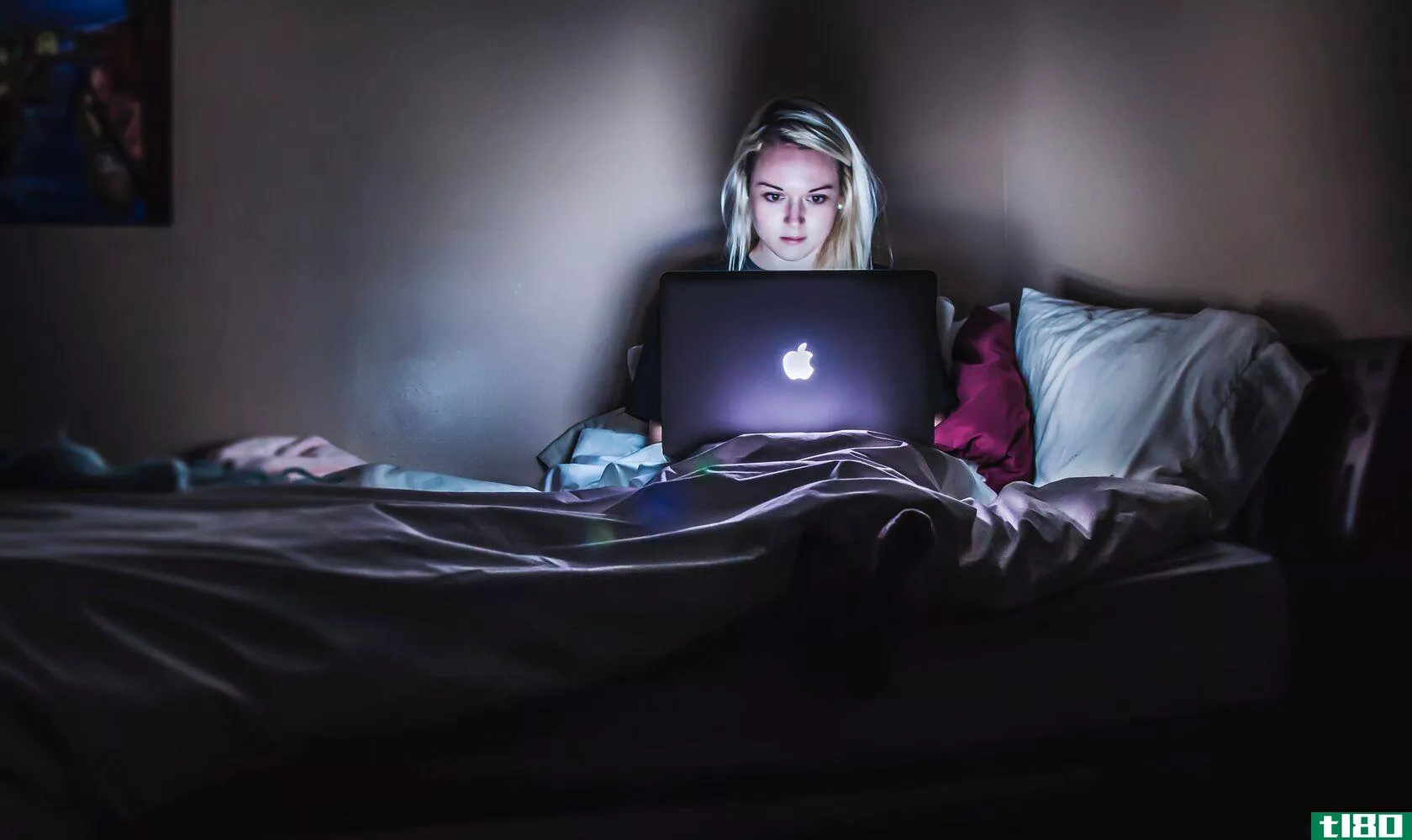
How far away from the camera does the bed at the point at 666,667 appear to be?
693mm

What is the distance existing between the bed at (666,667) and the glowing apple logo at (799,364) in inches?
9.5

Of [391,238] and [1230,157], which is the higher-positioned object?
[1230,157]

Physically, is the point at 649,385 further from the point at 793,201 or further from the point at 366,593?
the point at 366,593

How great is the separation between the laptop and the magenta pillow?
270 mm

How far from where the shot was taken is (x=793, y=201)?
1.91 m

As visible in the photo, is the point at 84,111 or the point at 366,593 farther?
the point at 84,111

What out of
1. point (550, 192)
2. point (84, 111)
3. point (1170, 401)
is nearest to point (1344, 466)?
point (1170, 401)

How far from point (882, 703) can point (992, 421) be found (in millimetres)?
792

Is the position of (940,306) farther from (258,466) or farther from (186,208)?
(186,208)

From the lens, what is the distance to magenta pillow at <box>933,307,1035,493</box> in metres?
1.50

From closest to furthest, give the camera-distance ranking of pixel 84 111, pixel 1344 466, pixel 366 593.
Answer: pixel 366 593
pixel 1344 466
pixel 84 111

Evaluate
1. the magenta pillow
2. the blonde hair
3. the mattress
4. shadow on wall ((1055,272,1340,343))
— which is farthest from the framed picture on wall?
shadow on wall ((1055,272,1340,343))

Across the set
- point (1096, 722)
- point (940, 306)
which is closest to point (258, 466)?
point (1096, 722)

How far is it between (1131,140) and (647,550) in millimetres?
1261
